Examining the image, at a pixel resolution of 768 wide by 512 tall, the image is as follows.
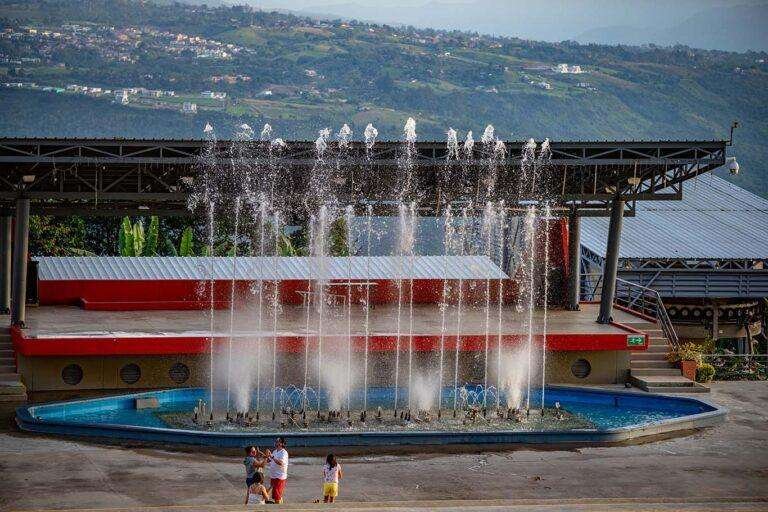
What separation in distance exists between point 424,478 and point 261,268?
16691 mm

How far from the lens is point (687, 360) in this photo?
111ft

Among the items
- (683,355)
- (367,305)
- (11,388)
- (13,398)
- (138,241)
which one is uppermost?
(138,241)

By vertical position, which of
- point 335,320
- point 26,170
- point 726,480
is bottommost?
point 726,480

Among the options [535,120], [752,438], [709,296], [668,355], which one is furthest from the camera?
[535,120]

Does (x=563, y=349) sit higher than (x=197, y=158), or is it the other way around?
(x=197, y=158)

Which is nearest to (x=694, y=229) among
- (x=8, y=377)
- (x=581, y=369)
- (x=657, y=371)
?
(x=657, y=371)

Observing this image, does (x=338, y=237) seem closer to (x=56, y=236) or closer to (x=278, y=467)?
(x=56, y=236)

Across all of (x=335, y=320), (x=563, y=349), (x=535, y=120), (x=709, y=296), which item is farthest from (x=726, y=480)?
(x=535, y=120)

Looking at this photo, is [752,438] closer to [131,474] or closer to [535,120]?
[131,474]

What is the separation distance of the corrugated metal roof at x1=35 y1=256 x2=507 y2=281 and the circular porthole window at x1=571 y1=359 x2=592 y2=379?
265 inches

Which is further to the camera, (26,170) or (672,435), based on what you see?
(26,170)

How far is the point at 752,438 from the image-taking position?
28.2 metres

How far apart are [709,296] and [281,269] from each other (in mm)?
13464

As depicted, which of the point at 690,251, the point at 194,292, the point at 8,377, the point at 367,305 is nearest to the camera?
the point at 8,377
